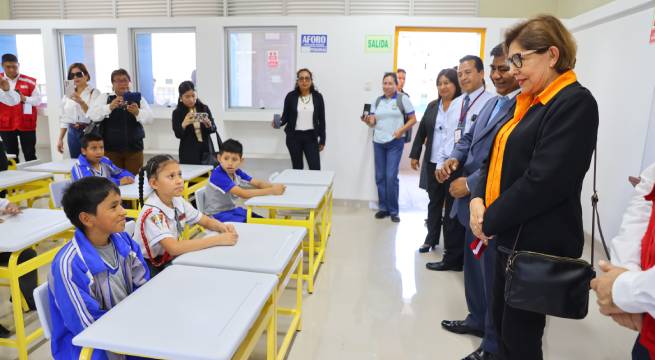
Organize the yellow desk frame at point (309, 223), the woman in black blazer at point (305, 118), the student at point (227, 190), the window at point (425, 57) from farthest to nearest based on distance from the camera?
the window at point (425, 57)
the woman in black blazer at point (305, 118)
the student at point (227, 190)
the yellow desk frame at point (309, 223)

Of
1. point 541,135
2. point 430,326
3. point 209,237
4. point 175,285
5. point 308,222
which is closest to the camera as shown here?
point 541,135

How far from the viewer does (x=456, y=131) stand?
2.87 meters

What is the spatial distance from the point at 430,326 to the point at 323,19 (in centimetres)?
394

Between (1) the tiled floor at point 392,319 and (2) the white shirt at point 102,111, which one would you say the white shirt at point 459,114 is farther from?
(2) the white shirt at point 102,111

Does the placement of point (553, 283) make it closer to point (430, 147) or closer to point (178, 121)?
point (430, 147)

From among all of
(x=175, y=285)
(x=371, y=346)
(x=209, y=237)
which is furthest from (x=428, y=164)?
(x=175, y=285)

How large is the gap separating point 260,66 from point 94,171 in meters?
3.00

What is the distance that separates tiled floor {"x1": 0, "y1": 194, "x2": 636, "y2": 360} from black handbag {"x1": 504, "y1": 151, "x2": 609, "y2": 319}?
1.12 meters

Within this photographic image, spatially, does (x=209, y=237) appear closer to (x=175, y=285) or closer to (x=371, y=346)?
(x=175, y=285)

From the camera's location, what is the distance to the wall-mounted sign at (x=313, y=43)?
17.1 feet

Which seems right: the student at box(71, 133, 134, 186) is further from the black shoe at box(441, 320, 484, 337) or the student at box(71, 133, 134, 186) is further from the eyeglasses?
the eyeglasses

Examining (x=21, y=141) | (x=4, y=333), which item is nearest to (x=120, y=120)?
(x=4, y=333)

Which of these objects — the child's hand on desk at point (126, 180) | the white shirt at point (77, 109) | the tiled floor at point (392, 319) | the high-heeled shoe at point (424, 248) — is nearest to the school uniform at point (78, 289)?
the tiled floor at point (392, 319)

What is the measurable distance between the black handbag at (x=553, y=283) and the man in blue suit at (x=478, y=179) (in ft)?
1.32
